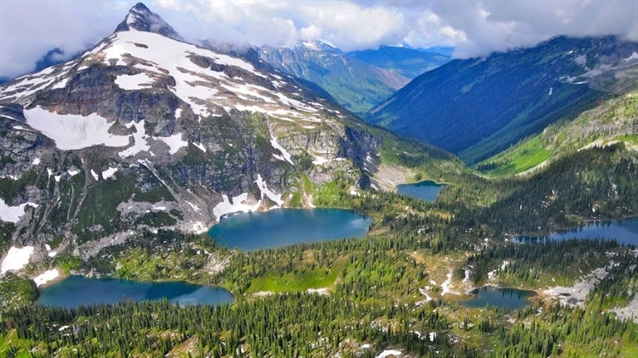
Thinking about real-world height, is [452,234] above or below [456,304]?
above

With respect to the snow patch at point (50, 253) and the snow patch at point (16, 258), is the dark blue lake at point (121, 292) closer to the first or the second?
the snow patch at point (50, 253)

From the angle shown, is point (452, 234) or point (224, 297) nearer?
point (224, 297)

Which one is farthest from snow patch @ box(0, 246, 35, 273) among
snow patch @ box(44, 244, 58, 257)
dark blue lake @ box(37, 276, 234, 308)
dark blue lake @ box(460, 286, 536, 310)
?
dark blue lake @ box(460, 286, 536, 310)

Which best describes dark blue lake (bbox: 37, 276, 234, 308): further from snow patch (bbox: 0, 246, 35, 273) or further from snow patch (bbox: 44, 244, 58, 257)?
snow patch (bbox: 0, 246, 35, 273)

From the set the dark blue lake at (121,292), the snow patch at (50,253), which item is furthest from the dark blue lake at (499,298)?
the snow patch at (50,253)

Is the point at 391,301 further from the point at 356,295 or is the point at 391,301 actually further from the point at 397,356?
the point at 397,356

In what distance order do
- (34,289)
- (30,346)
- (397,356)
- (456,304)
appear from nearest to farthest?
(397,356), (30,346), (456,304), (34,289)

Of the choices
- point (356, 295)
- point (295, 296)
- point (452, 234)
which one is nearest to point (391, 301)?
point (356, 295)
